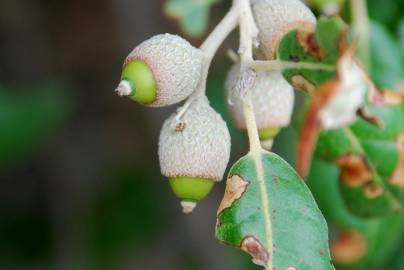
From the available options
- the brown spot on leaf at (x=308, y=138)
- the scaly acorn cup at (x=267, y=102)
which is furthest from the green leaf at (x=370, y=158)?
the scaly acorn cup at (x=267, y=102)

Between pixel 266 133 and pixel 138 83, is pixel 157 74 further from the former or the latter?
pixel 266 133

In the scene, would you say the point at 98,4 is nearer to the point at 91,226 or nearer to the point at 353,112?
the point at 91,226

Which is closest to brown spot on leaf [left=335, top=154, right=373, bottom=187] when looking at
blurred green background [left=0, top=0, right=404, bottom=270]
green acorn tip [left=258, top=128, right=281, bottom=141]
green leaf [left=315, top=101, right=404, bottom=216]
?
green leaf [left=315, top=101, right=404, bottom=216]

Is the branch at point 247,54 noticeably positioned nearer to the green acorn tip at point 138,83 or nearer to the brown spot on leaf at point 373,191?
the green acorn tip at point 138,83

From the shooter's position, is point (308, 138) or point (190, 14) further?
point (190, 14)

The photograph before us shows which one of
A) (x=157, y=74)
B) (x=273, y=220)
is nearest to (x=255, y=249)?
(x=273, y=220)

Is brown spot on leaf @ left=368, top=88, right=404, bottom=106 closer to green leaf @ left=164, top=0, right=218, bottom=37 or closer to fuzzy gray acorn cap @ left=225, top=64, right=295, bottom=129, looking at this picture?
fuzzy gray acorn cap @ left=225, top=64, right=295, bottom=129
